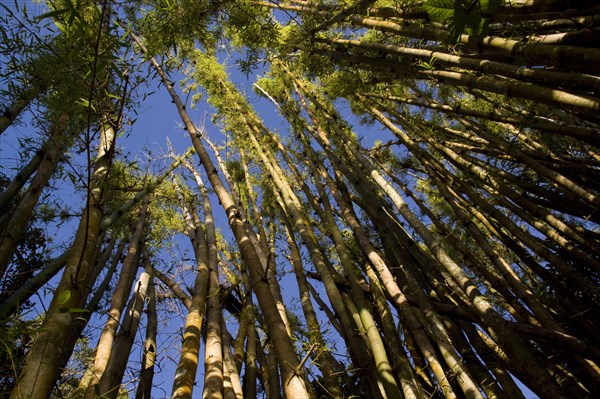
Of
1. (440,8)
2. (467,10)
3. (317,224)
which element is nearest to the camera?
(467,10)

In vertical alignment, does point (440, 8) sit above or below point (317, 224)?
below

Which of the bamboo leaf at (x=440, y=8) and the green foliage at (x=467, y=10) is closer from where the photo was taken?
the green foliage at (x=467, y=10)

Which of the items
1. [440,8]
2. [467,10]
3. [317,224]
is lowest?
[467,10]

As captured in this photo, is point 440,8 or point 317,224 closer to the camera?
point 440,8

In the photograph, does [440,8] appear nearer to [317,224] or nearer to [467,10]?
[467,10]

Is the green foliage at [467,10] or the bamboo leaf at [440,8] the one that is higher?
the bamboo leaf at [440,8]

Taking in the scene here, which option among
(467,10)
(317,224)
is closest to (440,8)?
(467,10)

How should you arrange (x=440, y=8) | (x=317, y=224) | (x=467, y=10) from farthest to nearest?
(x=317, y=224)
(x=440, y=8)
(x=467, y=10)

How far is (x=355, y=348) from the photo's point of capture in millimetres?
2785

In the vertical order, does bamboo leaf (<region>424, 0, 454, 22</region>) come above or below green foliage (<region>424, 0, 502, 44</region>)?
above

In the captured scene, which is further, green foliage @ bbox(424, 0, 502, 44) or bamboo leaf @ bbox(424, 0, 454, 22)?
bamboo leaf @ bbox(424, 0, 454, 22)

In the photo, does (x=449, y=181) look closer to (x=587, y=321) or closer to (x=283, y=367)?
(x=587, y=321)

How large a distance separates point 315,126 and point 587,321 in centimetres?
341

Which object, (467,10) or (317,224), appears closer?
(467,10)
